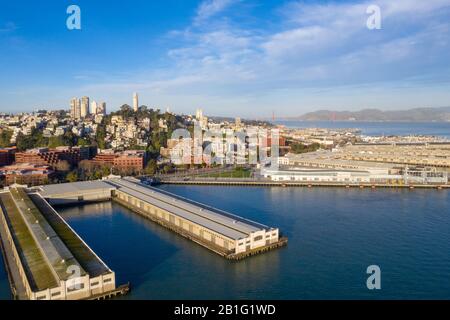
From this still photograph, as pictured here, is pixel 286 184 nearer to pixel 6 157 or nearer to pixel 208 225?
pixel 208 225

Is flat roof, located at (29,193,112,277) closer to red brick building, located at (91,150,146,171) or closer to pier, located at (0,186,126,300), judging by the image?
pier, located at (0,186,126,300)

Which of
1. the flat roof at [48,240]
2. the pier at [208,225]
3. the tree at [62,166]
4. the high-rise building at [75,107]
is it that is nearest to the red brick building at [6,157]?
the tree at [62,166]

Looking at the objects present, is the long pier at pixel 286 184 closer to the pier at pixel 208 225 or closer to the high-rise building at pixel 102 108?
the pier at pixel 208 225

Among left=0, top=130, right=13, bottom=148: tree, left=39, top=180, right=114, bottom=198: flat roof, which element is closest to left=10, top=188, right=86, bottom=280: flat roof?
left=39, top=180, right=114, bottom=198: flat roof

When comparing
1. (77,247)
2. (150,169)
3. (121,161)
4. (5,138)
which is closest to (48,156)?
(121,161)

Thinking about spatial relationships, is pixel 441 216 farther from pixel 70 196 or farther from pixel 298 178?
pixel 70 196
